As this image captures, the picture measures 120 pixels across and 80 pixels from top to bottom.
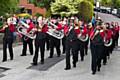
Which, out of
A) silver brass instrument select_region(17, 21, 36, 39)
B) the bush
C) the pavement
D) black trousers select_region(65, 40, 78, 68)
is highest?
silver brass instrument select_region(17, 21, 36, 39)

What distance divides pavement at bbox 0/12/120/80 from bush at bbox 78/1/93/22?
25.3 meters

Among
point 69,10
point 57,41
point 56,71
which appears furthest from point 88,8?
point 56,71

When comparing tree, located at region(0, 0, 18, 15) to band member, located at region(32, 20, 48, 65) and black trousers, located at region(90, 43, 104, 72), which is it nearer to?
band member, located at region(32, 20, 48, 65)

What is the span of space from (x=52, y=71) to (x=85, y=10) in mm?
29484

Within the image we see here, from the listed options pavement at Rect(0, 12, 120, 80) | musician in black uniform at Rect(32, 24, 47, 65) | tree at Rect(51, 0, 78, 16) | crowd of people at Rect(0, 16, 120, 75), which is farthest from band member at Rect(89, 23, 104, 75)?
tree at Rect(51, 0, 78, 16)

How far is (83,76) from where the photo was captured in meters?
15.3

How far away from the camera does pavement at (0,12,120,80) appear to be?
15000 mm

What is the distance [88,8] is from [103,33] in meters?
29.7

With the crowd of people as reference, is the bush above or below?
below

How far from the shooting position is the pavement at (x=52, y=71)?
15.0 meters

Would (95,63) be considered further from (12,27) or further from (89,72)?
(12,27)

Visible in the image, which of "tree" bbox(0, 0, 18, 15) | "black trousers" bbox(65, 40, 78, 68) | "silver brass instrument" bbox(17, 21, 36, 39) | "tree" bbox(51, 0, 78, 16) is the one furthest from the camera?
"tree" bbox(51, 0, 78, 16)

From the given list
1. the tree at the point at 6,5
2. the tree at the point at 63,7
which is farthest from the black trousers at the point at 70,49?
the tree at the point at 63,7

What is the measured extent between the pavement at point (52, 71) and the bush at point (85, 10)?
25305mm
